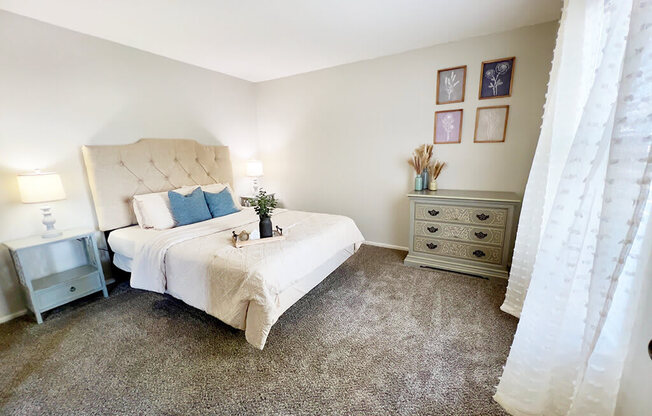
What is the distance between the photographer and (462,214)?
2623 mm

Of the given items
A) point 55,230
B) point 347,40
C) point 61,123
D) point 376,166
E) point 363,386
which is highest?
point 347,40

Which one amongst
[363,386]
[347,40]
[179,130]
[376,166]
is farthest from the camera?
[376,166]

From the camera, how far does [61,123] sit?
2.31 m

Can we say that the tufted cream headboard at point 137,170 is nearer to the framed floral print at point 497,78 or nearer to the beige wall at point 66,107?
the beige wall at point 66,107

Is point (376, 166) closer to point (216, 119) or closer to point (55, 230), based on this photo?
point (216, 119)

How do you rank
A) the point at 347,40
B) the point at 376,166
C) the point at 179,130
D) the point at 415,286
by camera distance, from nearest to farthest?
the point at 415,286 → the point at 347,40 → the point at 179,130 → the point at 376,166

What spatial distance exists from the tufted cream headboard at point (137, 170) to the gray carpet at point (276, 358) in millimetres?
875

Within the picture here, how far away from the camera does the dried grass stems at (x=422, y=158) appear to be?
302cm

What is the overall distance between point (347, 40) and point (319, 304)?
8.75ft

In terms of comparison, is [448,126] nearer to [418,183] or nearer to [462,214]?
[418,183]

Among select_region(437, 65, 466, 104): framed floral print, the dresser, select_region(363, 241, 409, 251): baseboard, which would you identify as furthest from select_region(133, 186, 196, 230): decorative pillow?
select_region(437, 65, 466, 104): framed floral print

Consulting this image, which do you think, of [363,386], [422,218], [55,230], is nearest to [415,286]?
[422,218]

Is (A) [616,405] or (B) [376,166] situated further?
Answer: (B) [376,166]

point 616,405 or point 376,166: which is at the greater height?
point 376,166
